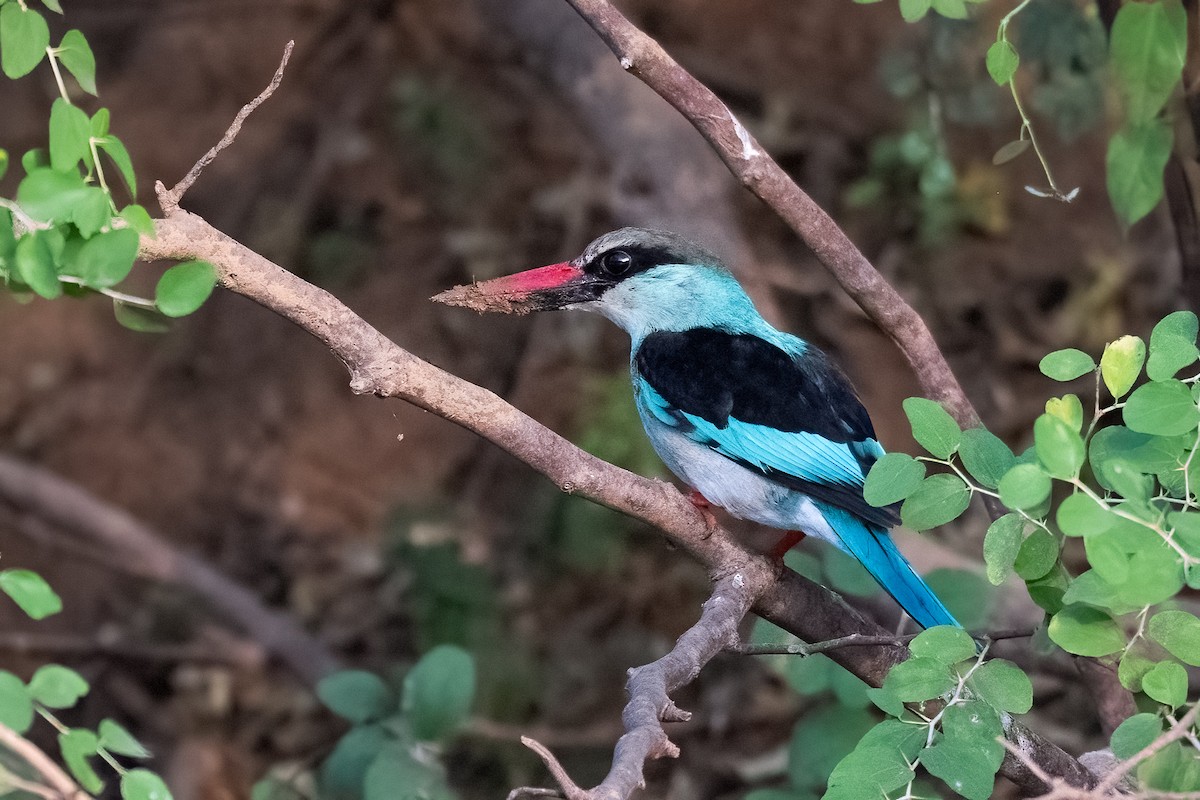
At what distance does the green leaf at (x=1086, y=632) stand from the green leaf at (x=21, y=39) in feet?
4.87

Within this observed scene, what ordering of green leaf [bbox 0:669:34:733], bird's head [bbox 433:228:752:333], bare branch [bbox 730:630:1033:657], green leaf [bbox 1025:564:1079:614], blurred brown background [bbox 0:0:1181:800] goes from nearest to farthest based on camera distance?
green leaf [bbox 0:669:34:733], green leaf [bbox 1025:564:1079:614], bare branch [bbox 730:630:1033:657], bird's head [bbox 433:228:752:333], blurred brown background [bbox 0:0:1181:800]

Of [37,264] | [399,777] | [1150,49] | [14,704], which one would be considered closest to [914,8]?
[1150,49]

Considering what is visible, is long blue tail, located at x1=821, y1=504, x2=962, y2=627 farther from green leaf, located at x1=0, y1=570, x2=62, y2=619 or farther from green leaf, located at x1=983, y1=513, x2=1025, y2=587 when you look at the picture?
green leaf, located at x1=0, y1=570, x2=62, y2=619

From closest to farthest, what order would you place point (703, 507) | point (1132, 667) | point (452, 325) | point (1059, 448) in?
point (1059, 448), point (1132, 667), point (703, 507), point (452, 325)

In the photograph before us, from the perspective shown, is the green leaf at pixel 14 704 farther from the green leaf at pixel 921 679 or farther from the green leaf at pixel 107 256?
the green leaf at pixel 921 679

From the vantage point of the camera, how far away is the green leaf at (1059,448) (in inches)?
54.5

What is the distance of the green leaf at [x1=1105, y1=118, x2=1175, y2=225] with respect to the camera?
2.07 meters

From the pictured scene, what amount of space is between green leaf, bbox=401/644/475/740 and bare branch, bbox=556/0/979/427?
1081mm

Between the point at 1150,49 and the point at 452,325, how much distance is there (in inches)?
126

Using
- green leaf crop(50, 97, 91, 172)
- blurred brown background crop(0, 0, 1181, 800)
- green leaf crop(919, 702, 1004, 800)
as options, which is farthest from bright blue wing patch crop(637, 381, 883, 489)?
green leaf crop(50, 97, 91, 172)

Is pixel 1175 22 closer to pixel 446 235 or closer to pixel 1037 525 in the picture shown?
pixel 1037 525

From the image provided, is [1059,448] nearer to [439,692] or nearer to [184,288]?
[184,288]

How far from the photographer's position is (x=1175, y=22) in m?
1.93

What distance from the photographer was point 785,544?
2393 millimetres
